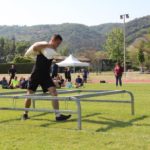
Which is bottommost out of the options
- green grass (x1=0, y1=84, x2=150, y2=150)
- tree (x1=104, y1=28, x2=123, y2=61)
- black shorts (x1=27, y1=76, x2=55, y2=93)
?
green grass (x1=0, y1=84, x2=150, y2=150)

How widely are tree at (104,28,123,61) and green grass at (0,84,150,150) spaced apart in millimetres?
93452

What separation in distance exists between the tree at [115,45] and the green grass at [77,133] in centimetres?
9345

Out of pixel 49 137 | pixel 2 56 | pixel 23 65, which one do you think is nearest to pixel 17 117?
pixel 49 137

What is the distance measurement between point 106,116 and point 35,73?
7.17 ft

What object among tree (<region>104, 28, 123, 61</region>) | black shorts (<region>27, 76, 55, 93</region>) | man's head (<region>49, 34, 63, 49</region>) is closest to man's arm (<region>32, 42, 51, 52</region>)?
man's head (<region>49, 34, 63, 49</region>)

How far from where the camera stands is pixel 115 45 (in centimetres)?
10606

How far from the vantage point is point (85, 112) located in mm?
12461

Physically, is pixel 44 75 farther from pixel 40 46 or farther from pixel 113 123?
pixel 113 123

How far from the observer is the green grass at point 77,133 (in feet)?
23.9

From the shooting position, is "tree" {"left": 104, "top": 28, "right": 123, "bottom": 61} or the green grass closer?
the green grass

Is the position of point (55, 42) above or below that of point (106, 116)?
above

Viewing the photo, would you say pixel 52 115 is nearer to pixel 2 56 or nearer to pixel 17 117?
pixel 17 117

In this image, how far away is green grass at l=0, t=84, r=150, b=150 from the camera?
23.9 feet

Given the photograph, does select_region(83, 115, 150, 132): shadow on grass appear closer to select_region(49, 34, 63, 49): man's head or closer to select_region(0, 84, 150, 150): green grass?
select_region(0, 84, 150, 150): green grass
